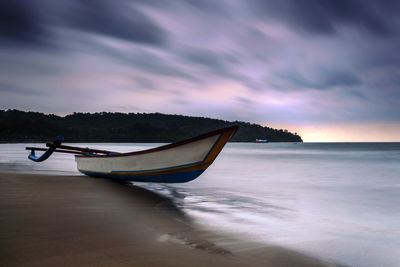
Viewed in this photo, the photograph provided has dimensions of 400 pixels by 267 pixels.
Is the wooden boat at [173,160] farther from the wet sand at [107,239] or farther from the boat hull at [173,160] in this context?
the wet sand at [107,239]

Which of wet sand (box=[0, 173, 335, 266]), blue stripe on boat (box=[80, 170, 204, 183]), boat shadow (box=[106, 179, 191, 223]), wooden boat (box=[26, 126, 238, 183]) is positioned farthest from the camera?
blue stripe on boat (box=[80, 170, 204, 183])

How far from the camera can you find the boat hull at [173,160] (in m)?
7.57

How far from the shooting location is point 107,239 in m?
3.77

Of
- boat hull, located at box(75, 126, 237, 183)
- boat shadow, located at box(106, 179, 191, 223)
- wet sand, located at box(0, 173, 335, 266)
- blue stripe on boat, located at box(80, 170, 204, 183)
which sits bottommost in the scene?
boat shadow, located at box(106, 179, 191, 223)

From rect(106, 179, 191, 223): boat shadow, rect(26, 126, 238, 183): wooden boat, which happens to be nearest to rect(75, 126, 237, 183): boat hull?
rect(26, 126, 238, 183): wooden boat

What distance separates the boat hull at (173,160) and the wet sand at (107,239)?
1841 millimetres

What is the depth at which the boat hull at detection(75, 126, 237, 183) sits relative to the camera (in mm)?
7571

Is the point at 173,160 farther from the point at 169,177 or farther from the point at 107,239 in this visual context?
the point at 107,239

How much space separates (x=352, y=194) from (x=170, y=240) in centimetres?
955

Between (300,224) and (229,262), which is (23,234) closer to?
(229,262)

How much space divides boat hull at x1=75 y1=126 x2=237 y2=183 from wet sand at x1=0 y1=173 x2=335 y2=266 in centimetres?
Result: 184

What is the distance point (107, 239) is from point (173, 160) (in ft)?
14.5

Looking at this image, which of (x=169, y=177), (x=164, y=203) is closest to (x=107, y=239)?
(x=164, y=203)

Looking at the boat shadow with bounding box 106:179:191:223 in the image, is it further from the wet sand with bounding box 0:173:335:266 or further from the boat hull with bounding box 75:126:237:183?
the boat hull with bounding box 75:126:237:183
